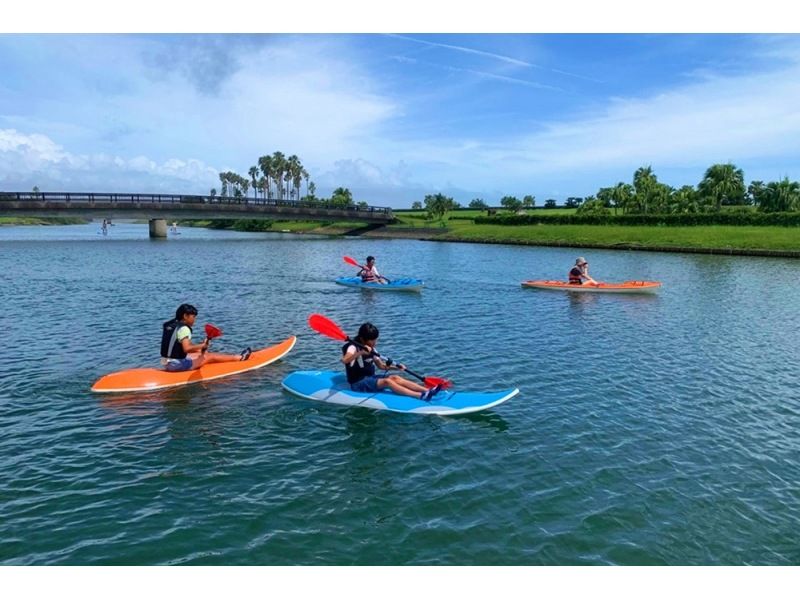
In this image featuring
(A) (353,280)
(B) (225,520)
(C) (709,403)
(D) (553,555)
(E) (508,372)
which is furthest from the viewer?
(A) (353,280)

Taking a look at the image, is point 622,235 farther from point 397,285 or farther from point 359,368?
point 359,368

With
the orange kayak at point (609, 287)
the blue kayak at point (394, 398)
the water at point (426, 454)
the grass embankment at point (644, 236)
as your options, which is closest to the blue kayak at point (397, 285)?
the orange kayak at point (609, 287)

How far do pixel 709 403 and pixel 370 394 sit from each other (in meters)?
8.44

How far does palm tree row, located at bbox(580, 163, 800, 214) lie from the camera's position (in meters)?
83.9

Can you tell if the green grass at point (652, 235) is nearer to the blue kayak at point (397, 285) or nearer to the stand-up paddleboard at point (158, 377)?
the blue kayak at point (397, 285)

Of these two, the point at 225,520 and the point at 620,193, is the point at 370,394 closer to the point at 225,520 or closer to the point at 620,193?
the point at 225,520

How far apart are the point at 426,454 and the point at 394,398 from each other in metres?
2.35

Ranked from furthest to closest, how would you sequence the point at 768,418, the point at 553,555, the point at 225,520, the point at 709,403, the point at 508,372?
1. the point at 508,372
2. the point at 709,403
3. the point at 768,418
4. the point at 225,520
5. the point at 553,555

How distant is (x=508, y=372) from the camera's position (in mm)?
16391

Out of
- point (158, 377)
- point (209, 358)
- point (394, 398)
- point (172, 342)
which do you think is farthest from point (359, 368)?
point (158, 377)

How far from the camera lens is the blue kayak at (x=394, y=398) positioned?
12.9 metres

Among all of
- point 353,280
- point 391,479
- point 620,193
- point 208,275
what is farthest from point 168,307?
point 620,193

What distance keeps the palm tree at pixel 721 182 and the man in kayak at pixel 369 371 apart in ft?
290

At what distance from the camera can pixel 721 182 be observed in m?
85.3
